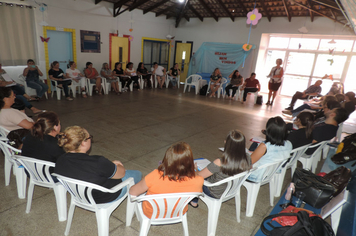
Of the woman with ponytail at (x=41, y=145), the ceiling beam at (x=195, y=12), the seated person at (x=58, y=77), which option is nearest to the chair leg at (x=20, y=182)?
the woman with ponytail at (x=41, y=145)

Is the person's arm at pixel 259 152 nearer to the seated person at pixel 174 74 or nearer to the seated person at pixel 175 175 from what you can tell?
the seated person at pixel 175 175

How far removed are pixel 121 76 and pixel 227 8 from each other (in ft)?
16.8

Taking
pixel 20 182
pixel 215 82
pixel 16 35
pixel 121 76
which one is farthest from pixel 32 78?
pixel 215 82

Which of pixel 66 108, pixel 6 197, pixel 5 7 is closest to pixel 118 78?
pixel 66 108

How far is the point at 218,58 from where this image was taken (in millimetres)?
10156

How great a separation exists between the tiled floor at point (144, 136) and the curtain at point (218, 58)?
6.88 feet

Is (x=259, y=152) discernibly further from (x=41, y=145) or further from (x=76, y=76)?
Answer: (x=76, y=76)

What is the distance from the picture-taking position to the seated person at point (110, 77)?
7.65 m

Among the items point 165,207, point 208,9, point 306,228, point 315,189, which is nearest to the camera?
point 306,228

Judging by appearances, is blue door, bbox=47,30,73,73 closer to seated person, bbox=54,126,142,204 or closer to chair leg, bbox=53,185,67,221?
chair leg, bbox=53,185,67,221

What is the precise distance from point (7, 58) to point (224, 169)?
6.81 metres

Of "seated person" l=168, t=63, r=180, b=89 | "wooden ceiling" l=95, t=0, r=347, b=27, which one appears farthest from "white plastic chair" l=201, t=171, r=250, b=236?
"seated person" l=168, t=63, r=180, b=89

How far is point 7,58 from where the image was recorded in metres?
6.14

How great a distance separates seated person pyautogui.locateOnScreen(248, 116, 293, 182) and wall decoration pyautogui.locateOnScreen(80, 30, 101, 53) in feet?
24.7
